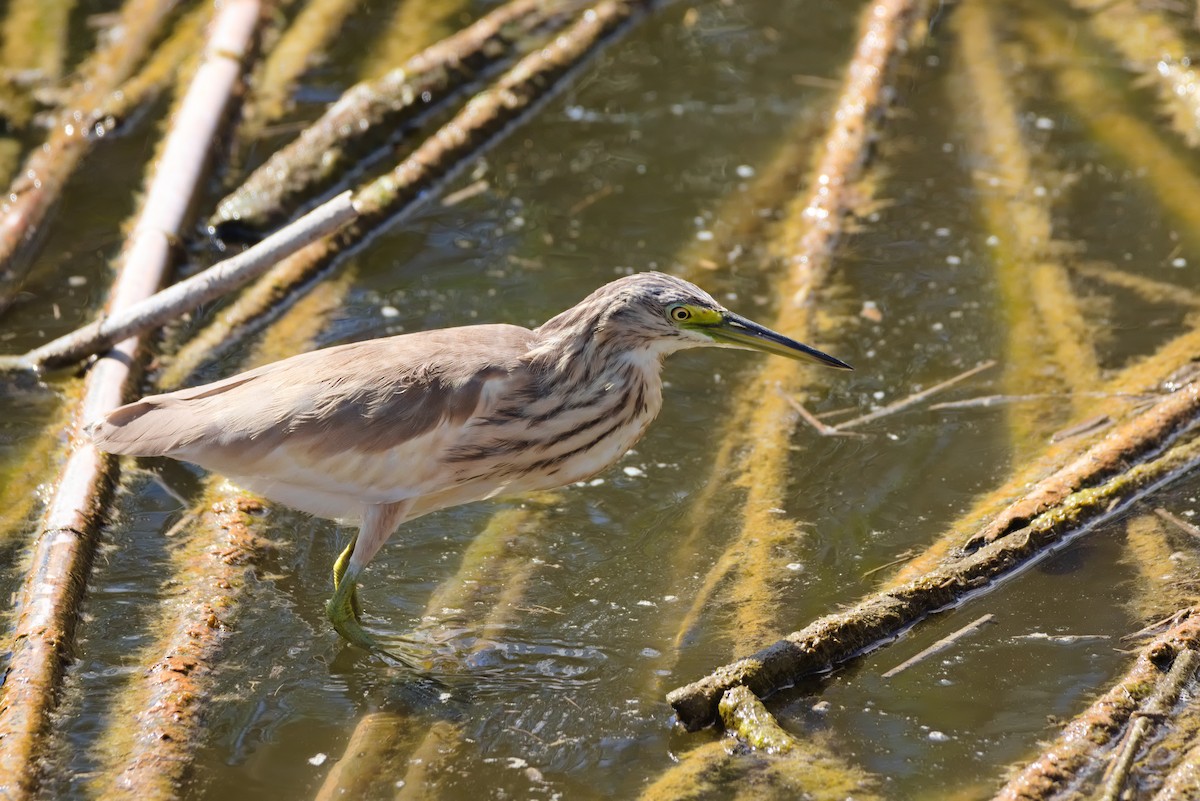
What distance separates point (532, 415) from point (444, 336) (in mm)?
417

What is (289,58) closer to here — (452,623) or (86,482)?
(86,482)

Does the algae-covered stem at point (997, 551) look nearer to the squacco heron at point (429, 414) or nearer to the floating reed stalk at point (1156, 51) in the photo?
the squacco heron at point (429, 414)

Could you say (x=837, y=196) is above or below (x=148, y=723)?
above

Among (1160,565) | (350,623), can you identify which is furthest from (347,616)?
(1160,565)

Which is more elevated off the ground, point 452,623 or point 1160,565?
point 1160,565

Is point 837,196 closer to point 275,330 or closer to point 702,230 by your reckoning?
point 702,230

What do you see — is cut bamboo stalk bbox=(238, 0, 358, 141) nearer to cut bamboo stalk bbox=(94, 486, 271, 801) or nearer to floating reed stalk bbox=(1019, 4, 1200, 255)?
cut bamboo stalk bbox=(94, 486, 271, 801)

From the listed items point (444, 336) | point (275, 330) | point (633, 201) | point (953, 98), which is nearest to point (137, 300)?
point (275, 330)

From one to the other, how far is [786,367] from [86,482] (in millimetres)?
2710

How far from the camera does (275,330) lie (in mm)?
5832

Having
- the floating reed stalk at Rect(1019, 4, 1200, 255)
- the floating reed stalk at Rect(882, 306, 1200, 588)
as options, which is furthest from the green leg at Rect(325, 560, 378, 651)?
the floating reed stalk at Rect(1019, 4, 1200, 255)

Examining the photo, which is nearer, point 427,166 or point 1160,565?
point 1160,565

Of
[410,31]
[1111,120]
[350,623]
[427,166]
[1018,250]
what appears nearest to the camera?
[350,623]

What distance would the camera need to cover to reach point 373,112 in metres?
7.14
